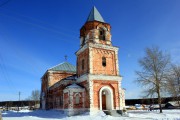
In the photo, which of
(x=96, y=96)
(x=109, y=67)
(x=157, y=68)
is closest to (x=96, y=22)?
(x=109, y=67)

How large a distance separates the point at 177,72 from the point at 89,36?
14.9 meters

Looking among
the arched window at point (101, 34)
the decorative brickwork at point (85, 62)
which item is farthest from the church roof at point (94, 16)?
the decorative brickwork at point (85, 62)

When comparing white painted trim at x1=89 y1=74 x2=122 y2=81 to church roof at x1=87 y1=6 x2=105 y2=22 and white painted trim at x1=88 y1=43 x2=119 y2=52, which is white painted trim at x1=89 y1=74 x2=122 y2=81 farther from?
church roof at x1=87 y1=6 x2=105 y2=22

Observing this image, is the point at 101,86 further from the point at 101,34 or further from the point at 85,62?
the point at 101,34

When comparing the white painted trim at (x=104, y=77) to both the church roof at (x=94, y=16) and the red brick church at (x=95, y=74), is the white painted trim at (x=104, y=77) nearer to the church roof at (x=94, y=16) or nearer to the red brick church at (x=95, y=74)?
the red brick church at (x=95, y=74)

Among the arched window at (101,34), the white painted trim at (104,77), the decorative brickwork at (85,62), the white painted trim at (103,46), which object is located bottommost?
the white painted trim at (104,77)

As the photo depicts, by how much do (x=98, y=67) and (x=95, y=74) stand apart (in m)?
1.20

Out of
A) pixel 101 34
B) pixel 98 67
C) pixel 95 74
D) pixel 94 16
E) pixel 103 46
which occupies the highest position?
pixel 94 16

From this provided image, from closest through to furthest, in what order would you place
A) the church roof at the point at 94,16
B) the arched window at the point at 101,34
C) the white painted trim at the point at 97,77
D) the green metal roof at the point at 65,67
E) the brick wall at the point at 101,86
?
1. the brick wall at the point at 101,86
2. the white painted trim at the point at 97,77
3. the arched window at the point at 101,34
4. the church roof at the point at 94,16
5. the green metal roof at the point at 65,67

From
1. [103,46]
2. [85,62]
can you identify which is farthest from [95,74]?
[103,46]

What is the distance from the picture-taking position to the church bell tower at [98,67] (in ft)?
72.6

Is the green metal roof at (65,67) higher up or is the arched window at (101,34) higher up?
the arched window at (101,34)

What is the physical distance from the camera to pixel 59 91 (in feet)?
95.7

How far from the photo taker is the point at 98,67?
76.0 feet
